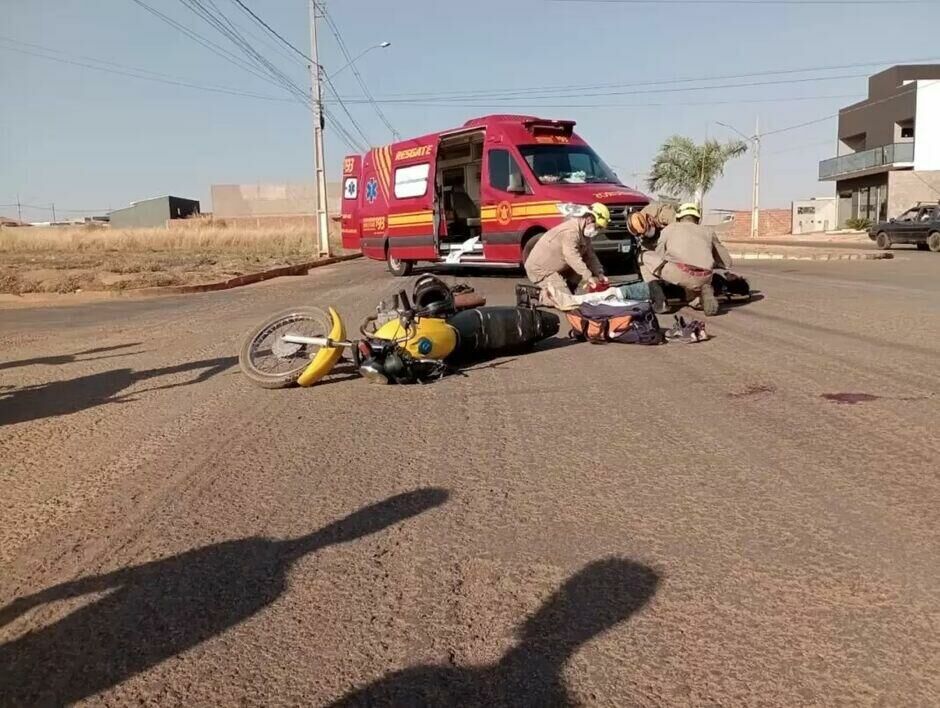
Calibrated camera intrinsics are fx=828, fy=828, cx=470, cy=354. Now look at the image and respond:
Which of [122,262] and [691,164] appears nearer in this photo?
[122,262]

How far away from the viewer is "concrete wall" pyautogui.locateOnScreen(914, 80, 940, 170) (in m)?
45.1

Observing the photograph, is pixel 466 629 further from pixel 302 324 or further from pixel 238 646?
pixel 302 324

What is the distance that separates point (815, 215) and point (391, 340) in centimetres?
5930

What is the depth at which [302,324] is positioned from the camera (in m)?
6.80

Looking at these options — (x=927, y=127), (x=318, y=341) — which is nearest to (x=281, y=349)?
(x=318, y=341)

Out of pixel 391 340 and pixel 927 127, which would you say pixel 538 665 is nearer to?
pixel 391 340

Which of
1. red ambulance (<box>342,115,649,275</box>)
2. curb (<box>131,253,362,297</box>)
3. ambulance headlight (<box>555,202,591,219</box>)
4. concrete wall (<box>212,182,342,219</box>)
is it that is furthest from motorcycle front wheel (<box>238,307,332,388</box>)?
concrete wall (<box>212,182,342,219</box>)

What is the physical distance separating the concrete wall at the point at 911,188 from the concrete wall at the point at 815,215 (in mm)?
10460

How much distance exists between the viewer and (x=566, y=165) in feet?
48.1

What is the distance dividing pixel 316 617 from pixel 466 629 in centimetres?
50

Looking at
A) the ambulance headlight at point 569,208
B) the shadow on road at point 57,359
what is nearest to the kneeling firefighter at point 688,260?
the ambulance headlight at point 569,208

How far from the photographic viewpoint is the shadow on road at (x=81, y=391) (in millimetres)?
5906

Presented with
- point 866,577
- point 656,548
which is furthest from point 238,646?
point 866,577

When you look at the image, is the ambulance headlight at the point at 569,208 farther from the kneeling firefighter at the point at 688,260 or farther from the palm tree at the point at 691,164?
the palm tree at the point at 691,164
